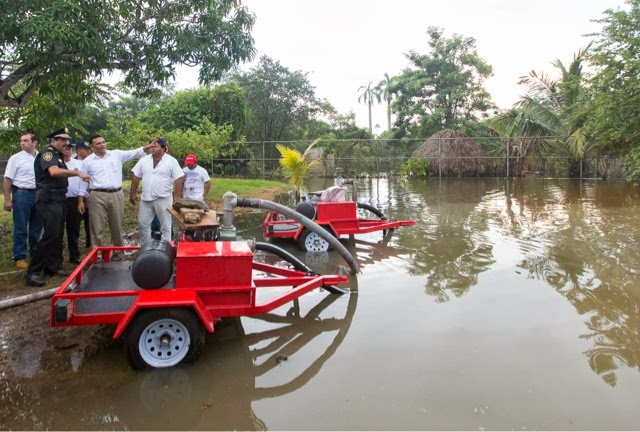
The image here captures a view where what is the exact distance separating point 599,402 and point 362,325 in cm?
196

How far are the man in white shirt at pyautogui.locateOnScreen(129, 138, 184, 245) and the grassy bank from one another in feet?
5.86

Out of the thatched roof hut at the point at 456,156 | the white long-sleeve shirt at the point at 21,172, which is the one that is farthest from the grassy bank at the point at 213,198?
the thatched roof hut at the point at 456,156

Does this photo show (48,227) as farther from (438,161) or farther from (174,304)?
(438,161)

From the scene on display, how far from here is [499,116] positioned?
2198 centimetres

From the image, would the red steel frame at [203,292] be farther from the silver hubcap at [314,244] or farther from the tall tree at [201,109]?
the tall tree at [201,109]

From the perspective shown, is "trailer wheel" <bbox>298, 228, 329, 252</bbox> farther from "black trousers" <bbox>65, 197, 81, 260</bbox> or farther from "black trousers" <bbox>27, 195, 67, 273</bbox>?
"black trousers" <bbox>27, 195, 67, 273</bbox>

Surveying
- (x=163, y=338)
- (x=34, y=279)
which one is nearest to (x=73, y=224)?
(x=34, y=279)

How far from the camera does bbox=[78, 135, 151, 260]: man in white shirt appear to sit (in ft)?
19.5

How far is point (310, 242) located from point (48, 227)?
3.66m

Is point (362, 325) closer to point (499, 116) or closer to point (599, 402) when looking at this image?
point (599, 402)

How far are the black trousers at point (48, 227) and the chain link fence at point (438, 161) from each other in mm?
14502

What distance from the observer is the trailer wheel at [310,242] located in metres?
7.64

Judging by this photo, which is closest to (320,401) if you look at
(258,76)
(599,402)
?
(599,402)

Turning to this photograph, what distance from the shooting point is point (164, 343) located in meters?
3.64
